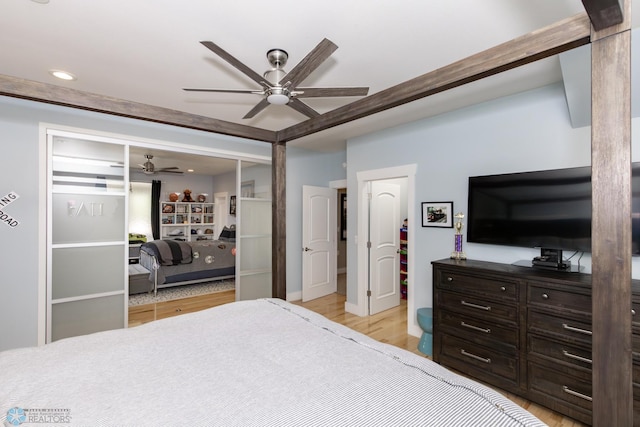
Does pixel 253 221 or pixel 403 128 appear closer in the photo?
pixel 403 128

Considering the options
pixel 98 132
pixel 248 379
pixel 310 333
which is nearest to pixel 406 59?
pixel 310 333

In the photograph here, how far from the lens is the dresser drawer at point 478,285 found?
2.31 m

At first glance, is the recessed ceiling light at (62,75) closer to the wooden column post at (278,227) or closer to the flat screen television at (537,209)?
the wooden column post at (278,227)

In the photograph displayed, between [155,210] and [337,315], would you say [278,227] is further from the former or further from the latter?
[155,210]

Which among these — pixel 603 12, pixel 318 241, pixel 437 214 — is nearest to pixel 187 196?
pixel 318 241

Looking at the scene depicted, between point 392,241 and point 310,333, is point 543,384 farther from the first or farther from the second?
point 392,241

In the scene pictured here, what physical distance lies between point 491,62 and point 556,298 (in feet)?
5.42

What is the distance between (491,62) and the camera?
4.91ft

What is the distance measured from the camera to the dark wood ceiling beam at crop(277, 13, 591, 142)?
1267mm

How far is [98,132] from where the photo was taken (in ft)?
10.3

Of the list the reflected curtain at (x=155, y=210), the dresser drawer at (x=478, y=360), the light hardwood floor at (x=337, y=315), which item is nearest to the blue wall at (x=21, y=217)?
the light hardwood floor at (x=337, y=315)

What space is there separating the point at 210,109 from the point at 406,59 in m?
2.03

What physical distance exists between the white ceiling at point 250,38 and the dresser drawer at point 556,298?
1614mm

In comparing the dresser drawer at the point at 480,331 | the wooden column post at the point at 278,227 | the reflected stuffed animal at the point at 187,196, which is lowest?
the dresser drawer at the point at 480,331
